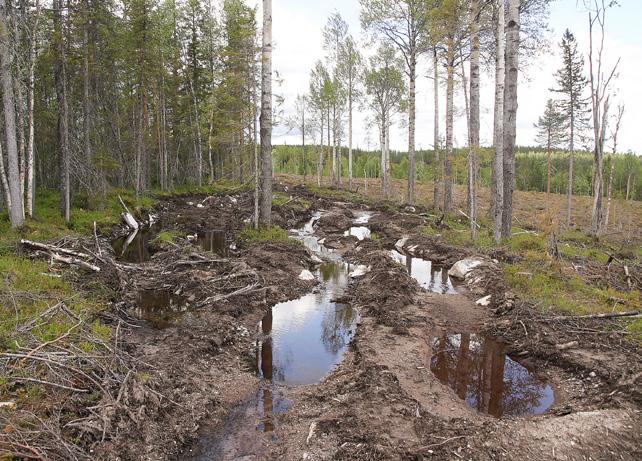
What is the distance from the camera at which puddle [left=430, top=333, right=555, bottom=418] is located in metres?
5.49

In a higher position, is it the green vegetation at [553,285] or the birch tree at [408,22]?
the birch tree at [408,22]

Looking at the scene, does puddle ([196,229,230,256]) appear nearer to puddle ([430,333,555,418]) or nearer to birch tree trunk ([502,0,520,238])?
puddle ([430,333,555,418])

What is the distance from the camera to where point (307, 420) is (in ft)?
16.1

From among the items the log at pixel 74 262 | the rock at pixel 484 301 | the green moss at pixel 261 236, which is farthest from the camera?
the green moss at pixel 261 236

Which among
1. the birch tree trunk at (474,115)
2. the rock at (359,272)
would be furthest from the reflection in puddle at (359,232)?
the rock at (359,272)

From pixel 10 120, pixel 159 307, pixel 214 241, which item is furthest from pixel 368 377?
pixel 10 120

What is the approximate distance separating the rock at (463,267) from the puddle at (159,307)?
26.9 feet

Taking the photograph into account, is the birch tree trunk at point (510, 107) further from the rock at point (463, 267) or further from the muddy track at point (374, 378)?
the muddy track at point (374, 378)

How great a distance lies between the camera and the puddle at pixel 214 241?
14.9 meters

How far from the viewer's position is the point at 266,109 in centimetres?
1429

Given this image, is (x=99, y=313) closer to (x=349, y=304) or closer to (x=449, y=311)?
(x=349, y=304)

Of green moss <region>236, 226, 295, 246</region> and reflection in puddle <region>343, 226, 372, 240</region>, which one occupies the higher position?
green moss <region>236, 226, 295, 246</region>

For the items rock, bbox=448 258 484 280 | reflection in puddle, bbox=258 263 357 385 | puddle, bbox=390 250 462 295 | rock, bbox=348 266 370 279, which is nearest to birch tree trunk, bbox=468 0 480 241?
puddle, bbox=390 250 462 295

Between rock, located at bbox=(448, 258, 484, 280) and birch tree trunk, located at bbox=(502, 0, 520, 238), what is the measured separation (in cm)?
318
